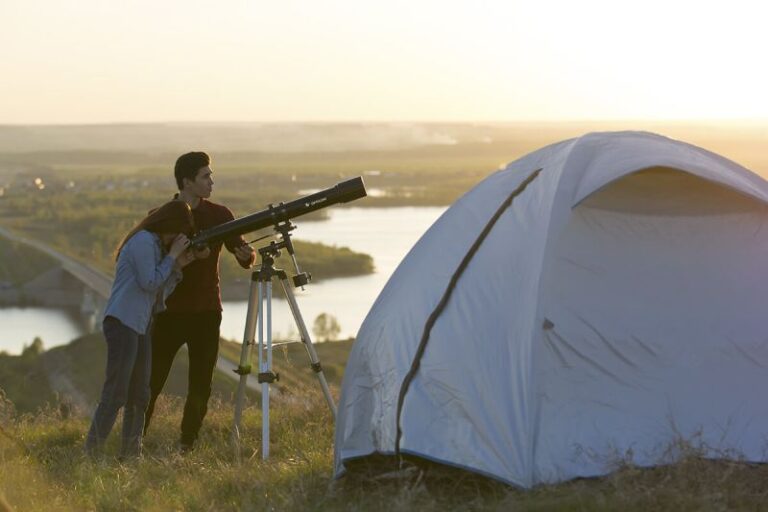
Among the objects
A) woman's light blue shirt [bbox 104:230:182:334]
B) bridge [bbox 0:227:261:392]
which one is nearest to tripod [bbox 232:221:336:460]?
woman's light blue shirt [bbox 104:230:182:334]

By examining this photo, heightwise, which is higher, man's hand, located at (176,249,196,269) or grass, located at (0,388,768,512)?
man's hand, located at (176,249,196,269)

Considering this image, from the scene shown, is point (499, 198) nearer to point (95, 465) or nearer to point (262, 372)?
point (262, 372)

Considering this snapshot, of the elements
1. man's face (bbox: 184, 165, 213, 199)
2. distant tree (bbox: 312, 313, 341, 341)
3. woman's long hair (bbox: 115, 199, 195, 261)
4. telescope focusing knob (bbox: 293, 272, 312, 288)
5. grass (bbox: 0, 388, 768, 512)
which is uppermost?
man's face (bbox: 184, 165, 213, 199)

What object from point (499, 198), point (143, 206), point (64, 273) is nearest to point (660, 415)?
point (499, 198)

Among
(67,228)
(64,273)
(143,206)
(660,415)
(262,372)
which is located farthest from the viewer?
(143,206)

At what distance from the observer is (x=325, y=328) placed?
4844 centimetres

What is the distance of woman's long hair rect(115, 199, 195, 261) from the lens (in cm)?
689

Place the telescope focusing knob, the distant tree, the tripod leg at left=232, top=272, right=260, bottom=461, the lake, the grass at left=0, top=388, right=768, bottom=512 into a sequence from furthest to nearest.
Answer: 1. the lake
2. the distant tree
3. the tripod leg at left=232, top=272, right=260, bottom=461
4. the telescope focusing knob
5. the grass at left=0, top=388, right=768, bottom=512

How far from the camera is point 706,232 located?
6.50 meters

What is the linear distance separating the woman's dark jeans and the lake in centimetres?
2646

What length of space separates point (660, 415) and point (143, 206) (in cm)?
11639

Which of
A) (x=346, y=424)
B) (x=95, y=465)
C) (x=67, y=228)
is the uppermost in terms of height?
(x=346, y=424)

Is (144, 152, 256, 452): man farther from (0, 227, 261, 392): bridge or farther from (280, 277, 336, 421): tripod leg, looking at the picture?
(0, 227, 261, 392): bridge

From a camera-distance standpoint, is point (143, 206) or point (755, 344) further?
point (143, 206)
